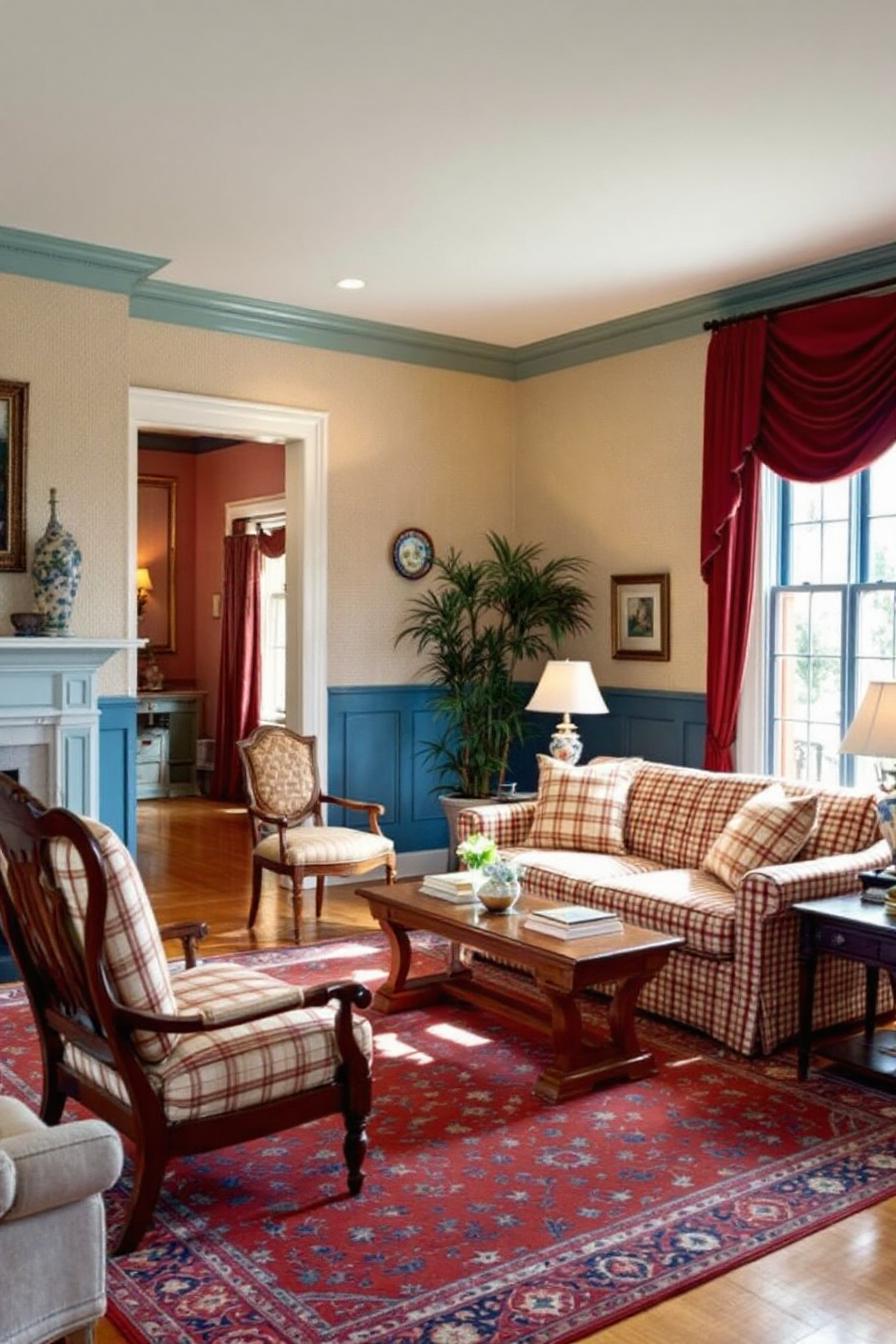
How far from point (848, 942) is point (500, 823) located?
1994 mm

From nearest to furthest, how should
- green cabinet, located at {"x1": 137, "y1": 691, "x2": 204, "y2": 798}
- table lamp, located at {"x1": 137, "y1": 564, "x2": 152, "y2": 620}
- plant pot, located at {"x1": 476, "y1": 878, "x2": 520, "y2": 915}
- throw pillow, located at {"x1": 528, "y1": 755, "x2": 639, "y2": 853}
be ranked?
plant pot, located at {"x1": 476, "y1": 878, "x2": 520, "y2": 915} → throw pillow, located at {"x1": 528, "y1": 755, "x2": 639, "y2": 853} → green cabinet, located at {"x1": 137, "y1": 691, "x2": 204, "y2": 798} → table lamp, located at {"x1": 137, "y1": 564, "x2": 152, "y2": 620}

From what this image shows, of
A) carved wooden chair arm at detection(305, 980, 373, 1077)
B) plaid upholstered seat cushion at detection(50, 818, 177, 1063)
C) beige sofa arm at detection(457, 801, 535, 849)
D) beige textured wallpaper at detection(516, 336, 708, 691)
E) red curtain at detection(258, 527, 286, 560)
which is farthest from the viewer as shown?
red curtain at detection(258, 527, 286, 560)

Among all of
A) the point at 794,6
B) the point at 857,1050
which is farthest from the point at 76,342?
the point at 857,1050

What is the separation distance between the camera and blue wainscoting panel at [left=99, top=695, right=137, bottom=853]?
5895 mm

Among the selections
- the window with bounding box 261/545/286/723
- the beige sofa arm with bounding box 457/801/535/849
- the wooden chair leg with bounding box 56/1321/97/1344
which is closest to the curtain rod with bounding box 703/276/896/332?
the beige sofa arm with bounding box 457/801/535/849

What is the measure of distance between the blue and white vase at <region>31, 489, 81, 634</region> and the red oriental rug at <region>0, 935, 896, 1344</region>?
6.63 feet

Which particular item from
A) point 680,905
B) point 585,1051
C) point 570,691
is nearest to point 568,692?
point 570,691

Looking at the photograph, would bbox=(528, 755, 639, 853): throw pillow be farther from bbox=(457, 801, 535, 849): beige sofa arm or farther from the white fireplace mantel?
the white fireplace mantel

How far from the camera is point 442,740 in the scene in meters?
7.33

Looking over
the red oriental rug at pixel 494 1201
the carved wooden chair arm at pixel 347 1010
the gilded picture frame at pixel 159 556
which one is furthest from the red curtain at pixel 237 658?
the carved wooden chair arm at pixel 347 1010

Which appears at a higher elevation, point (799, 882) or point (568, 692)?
point (568, 692)

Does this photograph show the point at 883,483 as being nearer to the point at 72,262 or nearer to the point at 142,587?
the point at 72,262

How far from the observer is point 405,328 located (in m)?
7.00

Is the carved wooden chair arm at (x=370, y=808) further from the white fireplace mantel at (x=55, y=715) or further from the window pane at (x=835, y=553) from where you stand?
the window pane at (x=835, y=553)
